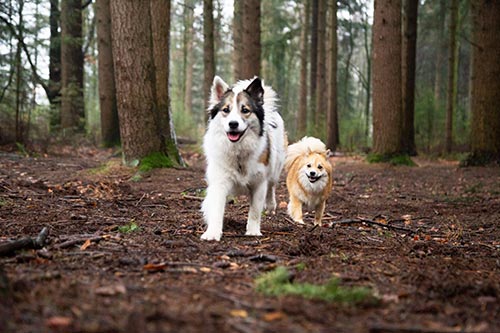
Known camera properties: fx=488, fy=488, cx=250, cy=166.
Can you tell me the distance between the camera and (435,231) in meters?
6.27

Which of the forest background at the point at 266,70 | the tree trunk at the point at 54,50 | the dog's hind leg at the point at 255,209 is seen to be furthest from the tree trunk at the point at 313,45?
the dog's hind leg at the point at 255,209

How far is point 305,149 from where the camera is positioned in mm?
7766

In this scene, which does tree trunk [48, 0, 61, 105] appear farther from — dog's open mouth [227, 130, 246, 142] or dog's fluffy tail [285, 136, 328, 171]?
dog's open mouth [227, 130, 246, 142]

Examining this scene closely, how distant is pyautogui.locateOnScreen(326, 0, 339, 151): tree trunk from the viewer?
21.7 m

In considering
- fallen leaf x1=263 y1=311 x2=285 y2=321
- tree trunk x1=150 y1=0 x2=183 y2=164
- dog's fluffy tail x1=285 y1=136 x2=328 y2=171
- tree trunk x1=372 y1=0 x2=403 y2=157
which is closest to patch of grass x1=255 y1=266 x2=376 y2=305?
fallen leaf x1=263 y1=311 x2=285 y2=321

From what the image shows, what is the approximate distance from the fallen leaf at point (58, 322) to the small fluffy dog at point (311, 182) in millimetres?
5050

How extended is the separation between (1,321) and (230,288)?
1.35 metres

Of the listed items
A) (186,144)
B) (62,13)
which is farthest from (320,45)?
(62,13)

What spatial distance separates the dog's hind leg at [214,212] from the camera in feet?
16.1

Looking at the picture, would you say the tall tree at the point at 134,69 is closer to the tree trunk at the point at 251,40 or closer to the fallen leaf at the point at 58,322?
the tree trunk at the point at 251,40

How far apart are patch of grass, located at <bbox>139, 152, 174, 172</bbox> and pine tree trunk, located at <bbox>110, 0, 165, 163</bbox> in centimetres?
30

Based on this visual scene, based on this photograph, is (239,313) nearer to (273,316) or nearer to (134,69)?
(273,316)

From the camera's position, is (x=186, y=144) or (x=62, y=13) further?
(x=186, y=144)

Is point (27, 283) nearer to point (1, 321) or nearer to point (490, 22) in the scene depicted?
point (1, 321)
